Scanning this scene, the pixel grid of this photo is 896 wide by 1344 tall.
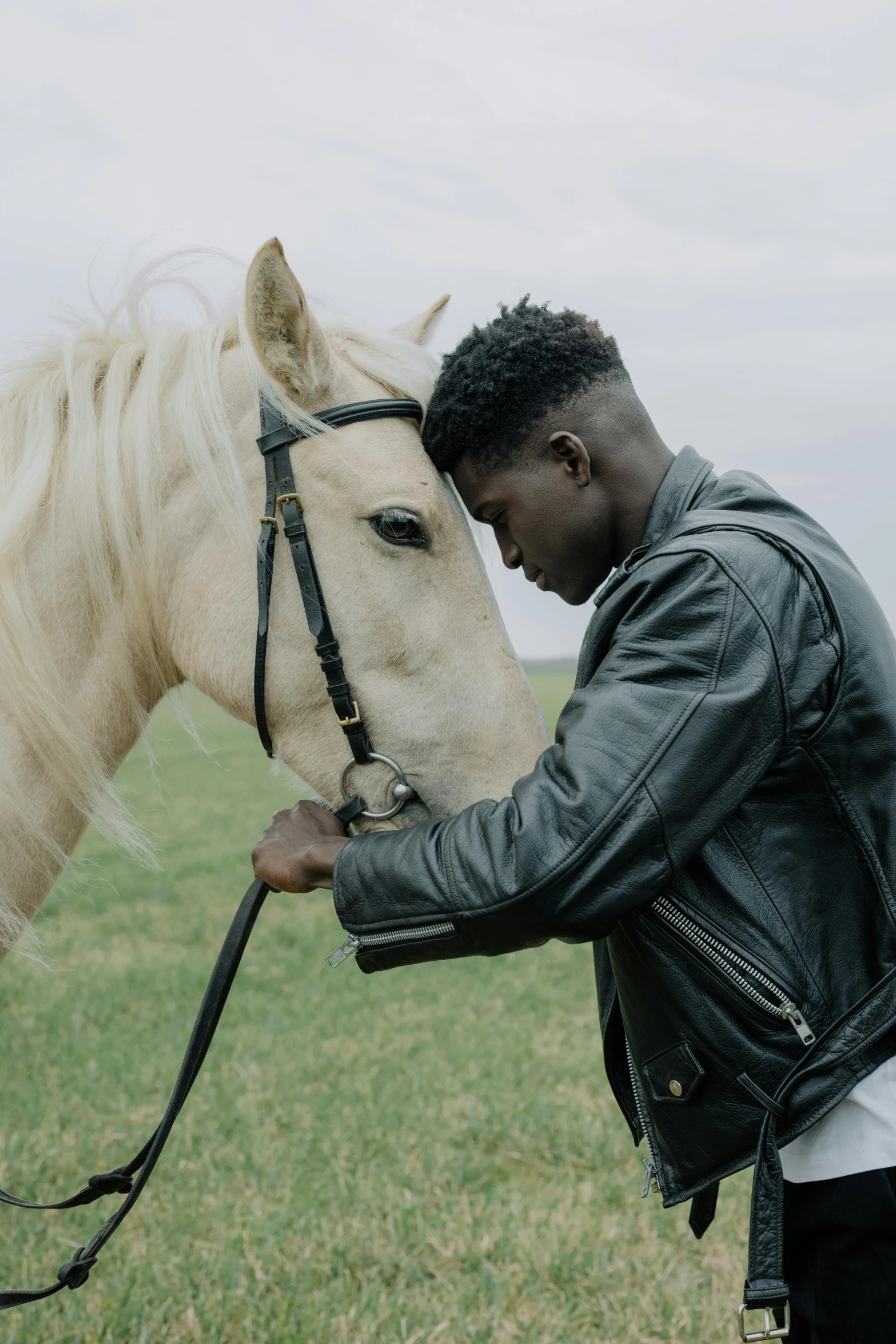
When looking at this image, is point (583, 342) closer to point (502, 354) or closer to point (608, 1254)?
point (502, 354)

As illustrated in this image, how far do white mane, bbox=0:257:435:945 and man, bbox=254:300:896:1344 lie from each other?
0.69 metres

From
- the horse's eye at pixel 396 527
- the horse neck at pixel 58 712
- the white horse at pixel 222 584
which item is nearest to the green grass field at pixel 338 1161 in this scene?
the horse neck at pixel 58 712

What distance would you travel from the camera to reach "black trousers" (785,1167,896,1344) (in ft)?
5.29

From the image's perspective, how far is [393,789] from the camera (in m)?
2.06

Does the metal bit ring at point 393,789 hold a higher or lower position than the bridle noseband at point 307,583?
lower

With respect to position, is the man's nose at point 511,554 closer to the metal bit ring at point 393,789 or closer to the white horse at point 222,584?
the white horse at point 222,584

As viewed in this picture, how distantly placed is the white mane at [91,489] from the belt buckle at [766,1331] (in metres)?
1.43

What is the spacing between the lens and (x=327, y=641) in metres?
2.02

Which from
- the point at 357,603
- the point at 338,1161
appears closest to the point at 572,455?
the point at 357,603

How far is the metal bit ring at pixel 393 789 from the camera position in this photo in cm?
205

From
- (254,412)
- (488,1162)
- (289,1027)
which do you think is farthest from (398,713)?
(289,1027)

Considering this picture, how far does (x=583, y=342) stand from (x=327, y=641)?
724 mm

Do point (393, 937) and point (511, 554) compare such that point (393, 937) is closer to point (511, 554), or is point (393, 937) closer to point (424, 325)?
point (511, 554)

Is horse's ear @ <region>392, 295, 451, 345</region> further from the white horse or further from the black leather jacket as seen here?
the black leather jacket
